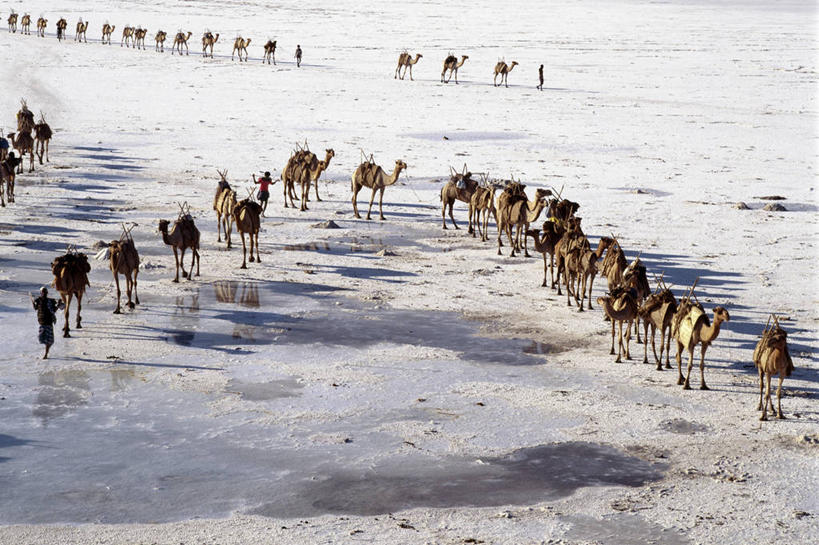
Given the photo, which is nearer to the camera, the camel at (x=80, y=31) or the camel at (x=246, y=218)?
the camel at (x=246, y=218)

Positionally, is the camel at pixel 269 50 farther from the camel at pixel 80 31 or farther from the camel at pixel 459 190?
the camel at pixel 459 190

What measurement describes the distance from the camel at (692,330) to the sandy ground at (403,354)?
35 centimetres

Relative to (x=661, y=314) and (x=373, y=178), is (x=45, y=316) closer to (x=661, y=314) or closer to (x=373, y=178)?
(x=661, y=314)

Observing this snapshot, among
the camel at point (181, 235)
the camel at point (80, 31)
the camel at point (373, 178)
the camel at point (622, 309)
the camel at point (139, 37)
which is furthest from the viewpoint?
the camel at point (80, 31)

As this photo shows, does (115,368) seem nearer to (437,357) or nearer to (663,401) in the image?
(437,357)

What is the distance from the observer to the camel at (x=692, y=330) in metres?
14.7

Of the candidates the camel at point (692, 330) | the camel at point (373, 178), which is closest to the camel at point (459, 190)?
the camel at point (373, 178)

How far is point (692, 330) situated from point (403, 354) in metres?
4.20

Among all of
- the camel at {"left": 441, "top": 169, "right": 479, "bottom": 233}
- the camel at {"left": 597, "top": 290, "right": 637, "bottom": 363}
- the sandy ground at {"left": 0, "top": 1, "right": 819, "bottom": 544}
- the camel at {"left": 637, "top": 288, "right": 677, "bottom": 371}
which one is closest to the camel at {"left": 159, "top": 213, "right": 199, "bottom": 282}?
the sandy ground at {"left": 0, "top": 1, "right": 819, "bottom": 544}

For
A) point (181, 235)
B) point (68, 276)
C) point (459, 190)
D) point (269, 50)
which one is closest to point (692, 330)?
point (68, 276)

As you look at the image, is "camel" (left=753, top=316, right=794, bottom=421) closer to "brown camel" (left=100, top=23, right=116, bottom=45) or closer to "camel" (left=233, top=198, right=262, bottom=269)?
"camel" (left=233, top=198, right=262, bottom=269)

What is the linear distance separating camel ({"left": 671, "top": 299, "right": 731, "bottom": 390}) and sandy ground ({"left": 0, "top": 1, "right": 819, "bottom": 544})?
1.15 feet

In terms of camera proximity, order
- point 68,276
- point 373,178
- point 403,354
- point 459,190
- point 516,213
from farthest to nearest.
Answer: point 373,178
point 459,190
point 516,213
point 68,276
point 403,354

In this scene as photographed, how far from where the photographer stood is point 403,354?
16.3m
